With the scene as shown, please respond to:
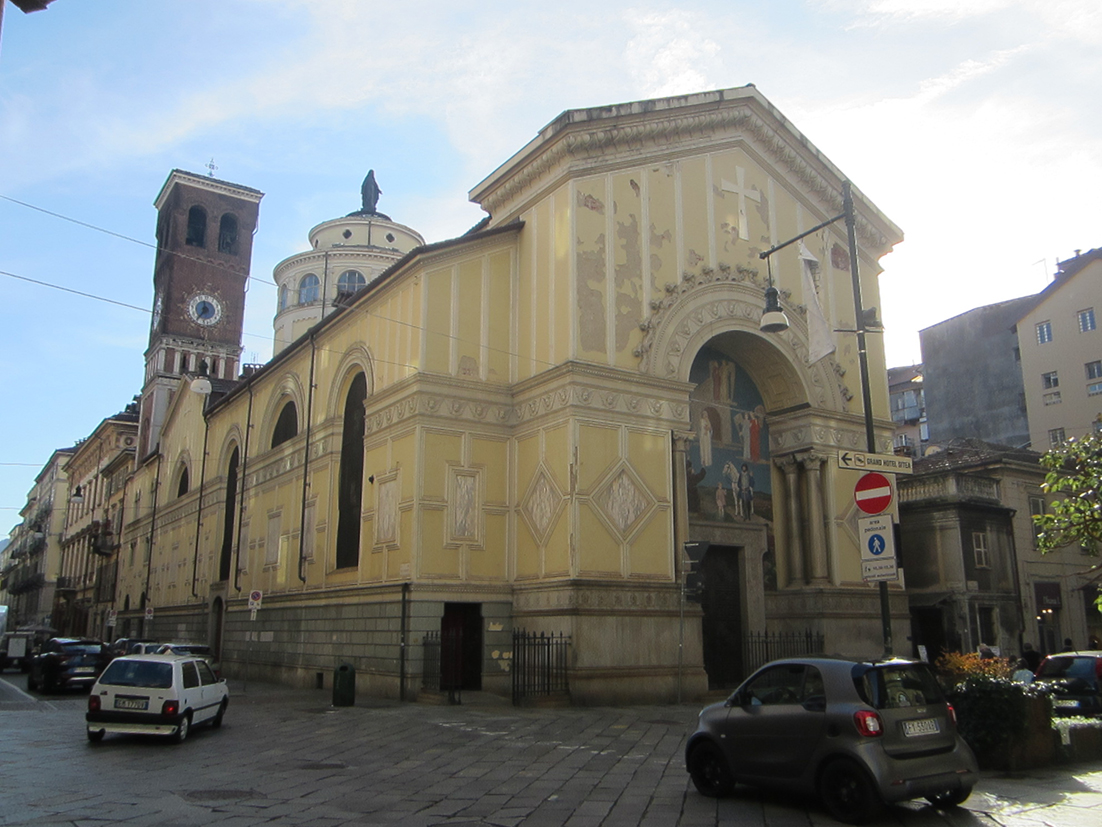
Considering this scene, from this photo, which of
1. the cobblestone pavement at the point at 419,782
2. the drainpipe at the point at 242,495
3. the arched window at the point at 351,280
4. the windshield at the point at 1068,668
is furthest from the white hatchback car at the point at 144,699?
the arched window at the point at 351,280

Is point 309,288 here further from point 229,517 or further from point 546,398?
point 546,398

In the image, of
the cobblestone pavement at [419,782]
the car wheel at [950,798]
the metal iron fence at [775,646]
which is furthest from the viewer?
the metal iron fence at [775,646]

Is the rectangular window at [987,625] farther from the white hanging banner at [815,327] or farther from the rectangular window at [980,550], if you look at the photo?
the white hanging banner at [815,327]

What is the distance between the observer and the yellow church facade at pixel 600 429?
64.6ft

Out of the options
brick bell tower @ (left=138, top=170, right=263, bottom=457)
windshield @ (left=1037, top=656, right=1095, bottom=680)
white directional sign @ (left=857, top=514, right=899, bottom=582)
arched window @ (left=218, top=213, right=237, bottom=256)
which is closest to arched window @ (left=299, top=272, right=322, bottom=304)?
brick bell tower @ (left=138, top=170, right=263, bottom=457)

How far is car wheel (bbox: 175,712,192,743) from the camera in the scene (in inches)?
516

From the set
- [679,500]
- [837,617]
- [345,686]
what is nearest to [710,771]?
[345,686]

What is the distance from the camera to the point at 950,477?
1107 inches

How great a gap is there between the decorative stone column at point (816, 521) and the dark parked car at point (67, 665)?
1980 centimetres

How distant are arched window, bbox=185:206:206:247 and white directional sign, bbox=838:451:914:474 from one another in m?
59.3

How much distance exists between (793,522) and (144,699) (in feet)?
56.0

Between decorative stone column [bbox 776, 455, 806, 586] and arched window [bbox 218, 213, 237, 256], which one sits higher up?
arched window [bbox 218, 213, 237, 256]

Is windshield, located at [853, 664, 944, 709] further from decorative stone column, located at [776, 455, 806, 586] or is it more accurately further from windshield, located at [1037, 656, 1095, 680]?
decorative stone column, located at [776, 455, 806, 586]

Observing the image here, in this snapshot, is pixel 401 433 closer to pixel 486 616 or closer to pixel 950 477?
pixel 486 616
